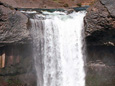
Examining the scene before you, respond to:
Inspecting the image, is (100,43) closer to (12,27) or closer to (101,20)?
(101,20)

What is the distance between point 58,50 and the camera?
39.4 feet

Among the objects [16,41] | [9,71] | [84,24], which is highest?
[84,24]

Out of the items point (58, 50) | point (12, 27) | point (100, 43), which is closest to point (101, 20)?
point (100, 43)

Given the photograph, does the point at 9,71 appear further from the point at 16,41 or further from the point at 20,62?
the point at 16,41

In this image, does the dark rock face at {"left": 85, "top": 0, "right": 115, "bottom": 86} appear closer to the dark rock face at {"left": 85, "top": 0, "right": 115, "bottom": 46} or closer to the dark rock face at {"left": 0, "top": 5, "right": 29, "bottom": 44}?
the dark rock face at {"left": 85, "top": 0, "right": 115, "bottom": 46}

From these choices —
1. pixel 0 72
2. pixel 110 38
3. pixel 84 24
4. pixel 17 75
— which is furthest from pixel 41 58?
pixel 110 38

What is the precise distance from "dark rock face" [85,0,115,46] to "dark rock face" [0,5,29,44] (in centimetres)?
376

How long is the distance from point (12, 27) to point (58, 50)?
314 centimetres

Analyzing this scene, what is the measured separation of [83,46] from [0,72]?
5.36 metres

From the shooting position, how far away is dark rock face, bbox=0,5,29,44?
1049cm

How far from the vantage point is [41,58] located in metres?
11.9

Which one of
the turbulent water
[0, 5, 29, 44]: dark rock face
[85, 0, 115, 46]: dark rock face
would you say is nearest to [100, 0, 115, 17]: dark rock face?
[85, 0, 115, 46]: dark rock face

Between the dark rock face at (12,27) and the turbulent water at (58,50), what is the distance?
0.68m

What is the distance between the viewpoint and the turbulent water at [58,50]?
11.7 meters
